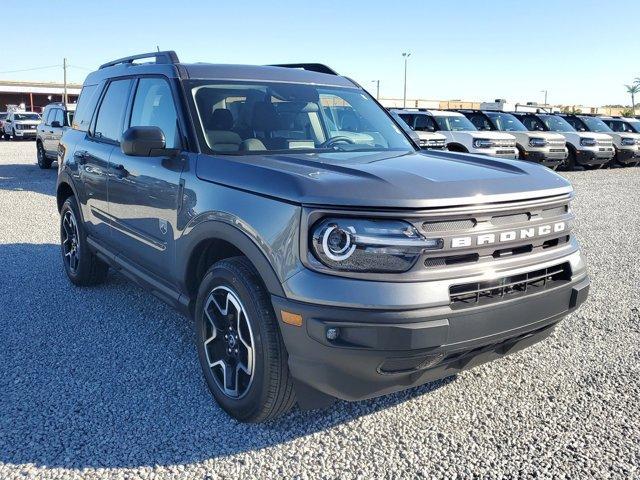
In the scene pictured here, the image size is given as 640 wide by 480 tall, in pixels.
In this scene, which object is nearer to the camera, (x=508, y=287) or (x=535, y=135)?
(x=508, y=287)

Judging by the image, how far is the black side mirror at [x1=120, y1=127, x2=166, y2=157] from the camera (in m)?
3.36

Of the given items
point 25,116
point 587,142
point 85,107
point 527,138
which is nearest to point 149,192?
point 85,107

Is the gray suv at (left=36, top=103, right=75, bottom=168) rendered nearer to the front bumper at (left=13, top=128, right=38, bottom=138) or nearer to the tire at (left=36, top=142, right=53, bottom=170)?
the tire at (left=36, top=142, right=53, bottom=170)

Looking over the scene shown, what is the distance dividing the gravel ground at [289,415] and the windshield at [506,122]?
13.5 m

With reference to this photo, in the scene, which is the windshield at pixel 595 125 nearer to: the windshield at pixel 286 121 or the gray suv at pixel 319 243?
the windshield at pixel 286 121

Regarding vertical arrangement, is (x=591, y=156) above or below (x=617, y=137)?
below

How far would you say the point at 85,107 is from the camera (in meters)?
5.57

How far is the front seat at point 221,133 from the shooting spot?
3.53 m

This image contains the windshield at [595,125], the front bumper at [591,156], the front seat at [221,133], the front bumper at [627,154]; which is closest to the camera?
the front seat at [221,133]

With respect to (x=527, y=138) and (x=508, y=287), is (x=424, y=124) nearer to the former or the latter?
(x=527, y=138)

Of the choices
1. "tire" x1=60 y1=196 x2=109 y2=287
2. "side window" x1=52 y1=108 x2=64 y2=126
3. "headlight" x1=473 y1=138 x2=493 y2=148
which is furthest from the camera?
"side window" x1=52 y1=108 x2=64 y2=126

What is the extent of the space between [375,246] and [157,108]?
7.16 feet

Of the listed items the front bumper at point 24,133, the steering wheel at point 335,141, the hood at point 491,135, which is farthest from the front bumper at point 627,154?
the front bumper at point 24,133

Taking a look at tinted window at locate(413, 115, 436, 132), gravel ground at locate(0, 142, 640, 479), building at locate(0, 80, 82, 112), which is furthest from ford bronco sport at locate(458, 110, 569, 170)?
building at locate(0, 80, 82, 112)
